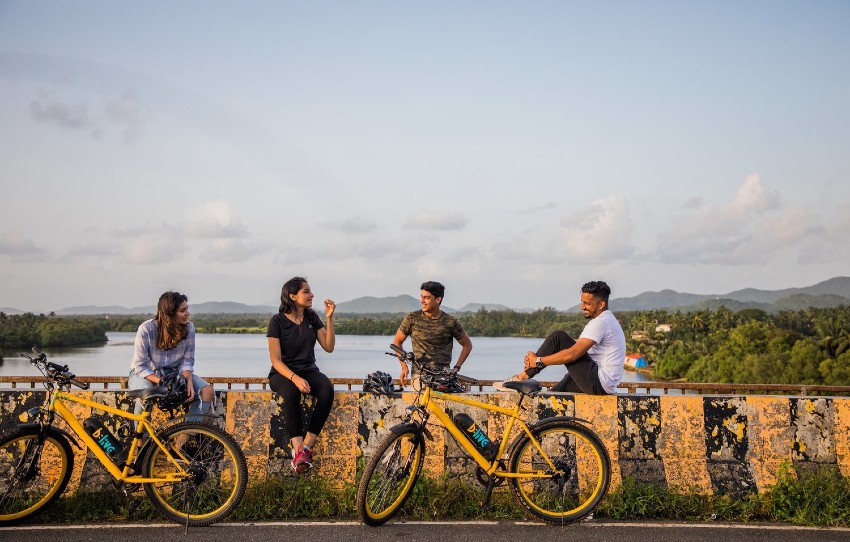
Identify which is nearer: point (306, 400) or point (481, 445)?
point (481, 445)

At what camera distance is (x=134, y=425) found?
6125mm

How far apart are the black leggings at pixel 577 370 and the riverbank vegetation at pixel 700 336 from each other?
5054 centimetres

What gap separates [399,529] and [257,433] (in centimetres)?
140

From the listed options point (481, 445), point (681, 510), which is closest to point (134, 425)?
point (481, 445)

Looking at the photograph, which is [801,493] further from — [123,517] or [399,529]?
[123,517]

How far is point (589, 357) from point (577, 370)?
Result: 0.15m

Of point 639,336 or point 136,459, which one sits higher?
point 136,459

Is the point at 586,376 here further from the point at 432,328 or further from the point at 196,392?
the point at 196,392

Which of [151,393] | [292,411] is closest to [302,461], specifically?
[292,411]

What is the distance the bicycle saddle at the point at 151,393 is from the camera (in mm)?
5609

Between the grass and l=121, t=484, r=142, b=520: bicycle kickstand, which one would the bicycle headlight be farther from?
l=121, t=484, r=142, b=520: bicycle kickstand

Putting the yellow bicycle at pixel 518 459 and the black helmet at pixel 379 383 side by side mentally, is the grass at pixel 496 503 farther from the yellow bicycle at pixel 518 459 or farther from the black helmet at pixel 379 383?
the black helmet at pixel 379 383

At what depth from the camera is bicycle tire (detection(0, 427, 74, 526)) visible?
560 cm

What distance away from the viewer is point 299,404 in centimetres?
610
